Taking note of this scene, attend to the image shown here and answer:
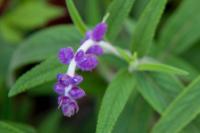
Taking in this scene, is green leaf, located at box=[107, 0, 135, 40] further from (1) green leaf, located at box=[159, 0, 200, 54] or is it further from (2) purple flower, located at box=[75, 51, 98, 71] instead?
(1) green leaf, located at box=[159, 0, 200, 54]

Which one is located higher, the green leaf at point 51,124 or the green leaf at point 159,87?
the green leaf at point 159,87

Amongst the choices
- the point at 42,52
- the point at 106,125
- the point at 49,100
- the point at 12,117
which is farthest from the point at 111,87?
the point at 49,100

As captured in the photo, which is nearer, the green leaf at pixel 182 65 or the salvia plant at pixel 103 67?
the salvia plant at pixel 103 67

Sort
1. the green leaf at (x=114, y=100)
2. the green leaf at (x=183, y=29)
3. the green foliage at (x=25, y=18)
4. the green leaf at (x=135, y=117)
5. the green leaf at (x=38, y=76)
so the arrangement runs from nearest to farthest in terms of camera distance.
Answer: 1. the green leaf at (x=114, y=100)
2. the green leaf at (x=38, y=76)
3. the green leaf at (x=135, y=117)
4. the green leaf at (x=183, y=29)
5. the green foliage at (x=25, y=18)

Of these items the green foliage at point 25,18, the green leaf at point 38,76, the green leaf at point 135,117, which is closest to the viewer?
the green leaf at point 38,76

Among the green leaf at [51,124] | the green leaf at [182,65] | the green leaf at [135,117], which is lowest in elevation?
the green leaf at [51,124]

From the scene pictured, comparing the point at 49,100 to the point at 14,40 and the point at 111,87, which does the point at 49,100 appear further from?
the point at 111,87

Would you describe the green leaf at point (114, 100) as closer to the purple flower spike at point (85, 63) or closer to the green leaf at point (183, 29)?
the purple flower spike at point (85, 63)

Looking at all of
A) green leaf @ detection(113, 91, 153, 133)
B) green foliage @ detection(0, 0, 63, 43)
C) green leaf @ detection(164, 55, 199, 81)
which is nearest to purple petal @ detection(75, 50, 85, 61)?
green leaf @ detection(113, 91, 153, 133)

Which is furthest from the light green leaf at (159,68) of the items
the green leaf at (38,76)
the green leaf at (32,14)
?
the green leaf at (32,14)
